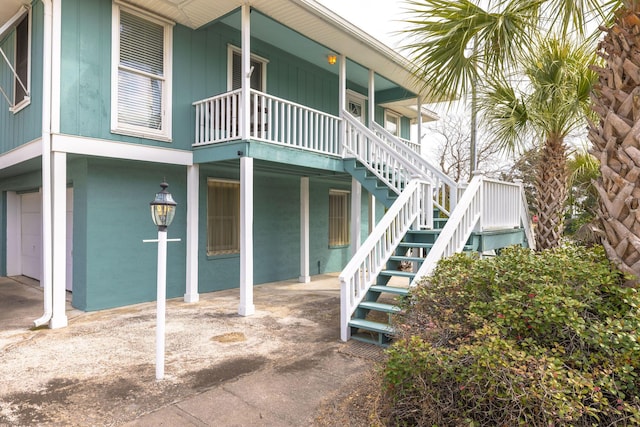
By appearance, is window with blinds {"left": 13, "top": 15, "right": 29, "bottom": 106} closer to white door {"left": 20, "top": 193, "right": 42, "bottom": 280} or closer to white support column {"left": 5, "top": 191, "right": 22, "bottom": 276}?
white door {"left": 20, "top": 193, "right": 42, "bottom": 280}

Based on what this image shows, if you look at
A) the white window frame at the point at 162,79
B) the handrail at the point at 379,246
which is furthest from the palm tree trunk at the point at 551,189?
the white window frame at the point at 162,79

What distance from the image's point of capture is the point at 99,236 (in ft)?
21.5

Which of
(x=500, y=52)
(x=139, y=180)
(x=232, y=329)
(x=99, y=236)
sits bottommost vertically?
(x=232, y=329)

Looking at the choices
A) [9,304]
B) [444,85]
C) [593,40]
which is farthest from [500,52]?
[9,304]

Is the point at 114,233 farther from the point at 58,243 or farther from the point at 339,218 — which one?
the point at 339,218

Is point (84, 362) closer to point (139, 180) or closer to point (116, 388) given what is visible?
point (116, 388)

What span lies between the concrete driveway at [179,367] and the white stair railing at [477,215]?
1533 mm

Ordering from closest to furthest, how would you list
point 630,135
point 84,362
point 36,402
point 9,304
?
point 630,135 < point 36,402 < point 84,362 < point 9,304

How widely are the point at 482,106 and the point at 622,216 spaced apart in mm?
4442

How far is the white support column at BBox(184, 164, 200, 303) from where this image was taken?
24.0ft

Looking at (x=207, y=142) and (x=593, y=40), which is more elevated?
(x=593, y=40)

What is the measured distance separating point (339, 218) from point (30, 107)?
25.7 ft

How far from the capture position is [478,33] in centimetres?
443

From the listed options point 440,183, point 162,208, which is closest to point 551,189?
point 440,183
